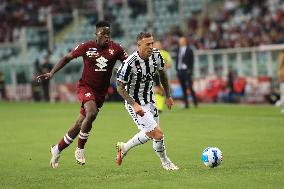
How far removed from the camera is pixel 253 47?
1184 inches

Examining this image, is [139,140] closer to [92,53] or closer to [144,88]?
[144,88]

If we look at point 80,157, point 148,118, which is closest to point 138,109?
point 148,118

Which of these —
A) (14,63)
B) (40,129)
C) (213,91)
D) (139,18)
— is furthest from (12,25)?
(40,129)

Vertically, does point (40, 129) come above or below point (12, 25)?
above

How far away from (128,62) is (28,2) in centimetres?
3543

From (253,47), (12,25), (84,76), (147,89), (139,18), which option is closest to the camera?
(147,89)

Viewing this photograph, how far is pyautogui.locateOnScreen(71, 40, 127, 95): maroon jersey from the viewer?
1227 cm

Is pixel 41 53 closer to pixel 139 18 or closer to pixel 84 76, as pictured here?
pixel 139 18

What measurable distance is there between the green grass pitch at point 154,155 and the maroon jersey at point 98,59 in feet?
4.37

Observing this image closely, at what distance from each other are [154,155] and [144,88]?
2.31 m

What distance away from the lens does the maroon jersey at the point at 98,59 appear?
12.3 metres

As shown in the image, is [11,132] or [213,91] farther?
[213,91]

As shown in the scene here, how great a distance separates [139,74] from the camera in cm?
1121

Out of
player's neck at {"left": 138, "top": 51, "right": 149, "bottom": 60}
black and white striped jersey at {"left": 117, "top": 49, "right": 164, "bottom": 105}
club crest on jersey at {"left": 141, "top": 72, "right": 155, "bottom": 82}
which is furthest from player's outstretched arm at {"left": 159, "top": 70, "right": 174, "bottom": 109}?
player's neck at {"left": 138, "top": 51, "right": 149, "bottom": 60}
